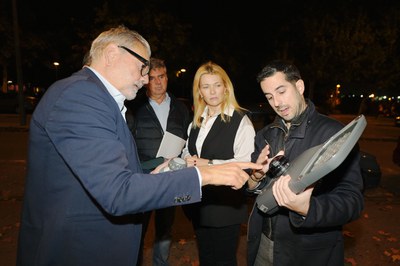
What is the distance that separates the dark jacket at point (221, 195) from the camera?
10.00 feet

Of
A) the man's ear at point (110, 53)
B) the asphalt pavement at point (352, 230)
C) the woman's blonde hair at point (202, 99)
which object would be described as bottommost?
the asphalt pavement at point (352, 230)

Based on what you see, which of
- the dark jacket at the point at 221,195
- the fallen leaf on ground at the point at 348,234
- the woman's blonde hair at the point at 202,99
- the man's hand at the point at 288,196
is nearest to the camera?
the man's hand at the point at 288,196

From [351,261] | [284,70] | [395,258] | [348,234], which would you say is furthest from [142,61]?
[348,234]

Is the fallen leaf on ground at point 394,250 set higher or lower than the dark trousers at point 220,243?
lower

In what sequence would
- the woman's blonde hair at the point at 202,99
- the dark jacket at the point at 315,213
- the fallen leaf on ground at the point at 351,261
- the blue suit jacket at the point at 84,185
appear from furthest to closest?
the fallen leaf on ground at the point at 351,261, the woman's blonde hair at the point at 202,99, the dark jacket at the point at 315,213, the blue suit jacket at the point at 84,185

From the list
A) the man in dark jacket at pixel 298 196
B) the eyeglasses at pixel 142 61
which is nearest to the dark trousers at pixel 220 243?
the man in dark jacket at pixel 298 196

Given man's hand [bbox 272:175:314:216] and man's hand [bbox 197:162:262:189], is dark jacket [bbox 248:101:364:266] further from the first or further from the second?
man's hand [bbox 197:162:262:189]

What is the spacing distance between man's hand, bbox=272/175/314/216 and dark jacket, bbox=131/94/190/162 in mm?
2017

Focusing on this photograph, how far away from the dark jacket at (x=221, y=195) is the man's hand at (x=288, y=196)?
4.37 ft

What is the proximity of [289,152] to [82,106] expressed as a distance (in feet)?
4.73

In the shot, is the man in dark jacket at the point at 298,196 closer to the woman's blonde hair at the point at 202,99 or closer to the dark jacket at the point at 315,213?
the dark jacket at the point at 315,213

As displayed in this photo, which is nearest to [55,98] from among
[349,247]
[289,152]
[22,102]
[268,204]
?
[268,204]

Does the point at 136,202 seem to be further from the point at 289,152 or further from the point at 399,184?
the point at 399,184

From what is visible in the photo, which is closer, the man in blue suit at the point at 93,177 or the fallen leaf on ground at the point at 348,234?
the man in blue suit at the point at 93,177
